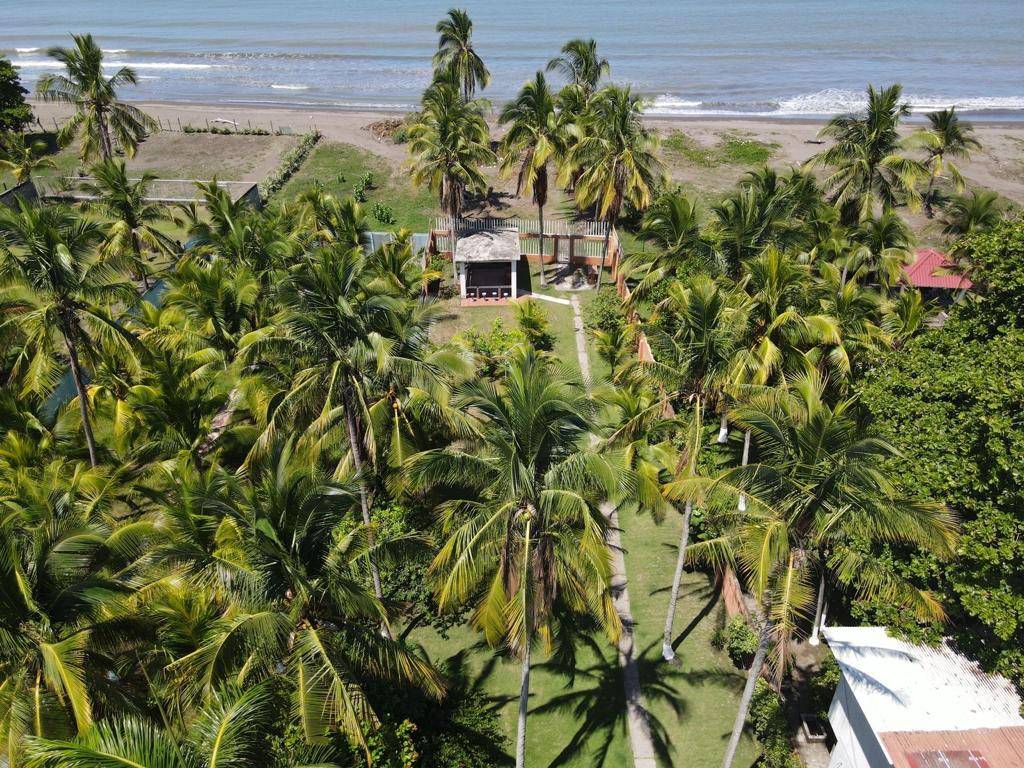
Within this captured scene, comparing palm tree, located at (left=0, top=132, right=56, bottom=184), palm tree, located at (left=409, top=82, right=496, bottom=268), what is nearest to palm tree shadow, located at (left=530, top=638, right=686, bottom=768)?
palm tree, located at (left=409, top=82, right=496, bottom=268)

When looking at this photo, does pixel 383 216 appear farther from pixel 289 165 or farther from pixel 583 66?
pixel 583 66

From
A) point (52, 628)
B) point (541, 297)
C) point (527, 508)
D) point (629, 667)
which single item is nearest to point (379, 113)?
point (541, 297)

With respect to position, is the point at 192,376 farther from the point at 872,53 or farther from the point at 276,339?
the point at 872,53

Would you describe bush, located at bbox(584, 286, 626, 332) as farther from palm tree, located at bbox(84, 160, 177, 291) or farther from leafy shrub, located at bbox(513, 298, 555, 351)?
palm tree, located at bbox(84, 160, 177, 291)

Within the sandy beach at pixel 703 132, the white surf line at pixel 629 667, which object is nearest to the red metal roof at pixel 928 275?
the sandy beach at pixel 703 132

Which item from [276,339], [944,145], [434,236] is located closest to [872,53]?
[944,145]
